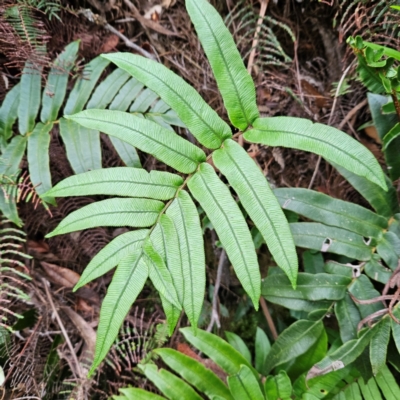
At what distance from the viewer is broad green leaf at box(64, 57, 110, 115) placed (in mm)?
1704

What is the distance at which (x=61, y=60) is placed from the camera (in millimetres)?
1726

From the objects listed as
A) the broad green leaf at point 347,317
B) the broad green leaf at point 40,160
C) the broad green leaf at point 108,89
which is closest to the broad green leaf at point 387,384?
the broad green leaf at point 347,317

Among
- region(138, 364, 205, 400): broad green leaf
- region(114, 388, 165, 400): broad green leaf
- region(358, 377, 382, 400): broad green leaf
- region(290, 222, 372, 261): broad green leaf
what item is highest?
region(290, 222, 372, 261): broad green leaf

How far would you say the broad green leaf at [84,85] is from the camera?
1.70 meters

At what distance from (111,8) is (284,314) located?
1758mm

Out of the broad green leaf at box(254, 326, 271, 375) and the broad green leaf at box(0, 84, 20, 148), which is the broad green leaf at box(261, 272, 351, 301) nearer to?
the broad green leaf at box(254, 326, 271, 375)

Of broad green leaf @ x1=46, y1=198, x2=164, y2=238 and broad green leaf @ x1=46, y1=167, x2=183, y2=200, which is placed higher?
broad green leaf @ x1=46, y1=167, x2=183, y2=200

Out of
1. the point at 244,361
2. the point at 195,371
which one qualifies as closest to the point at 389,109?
the point at 244,361

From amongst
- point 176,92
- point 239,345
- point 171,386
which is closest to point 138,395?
point 171,386

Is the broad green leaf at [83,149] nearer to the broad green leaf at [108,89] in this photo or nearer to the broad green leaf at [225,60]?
the broad green leaf at [108,89]

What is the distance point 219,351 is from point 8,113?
1407 mm

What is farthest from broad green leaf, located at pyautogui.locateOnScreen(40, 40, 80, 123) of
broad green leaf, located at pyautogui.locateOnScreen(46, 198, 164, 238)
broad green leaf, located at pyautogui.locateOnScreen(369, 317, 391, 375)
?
broad green leaf, located at pyautogui.locateOnScreen(369, 317, 391, 375)

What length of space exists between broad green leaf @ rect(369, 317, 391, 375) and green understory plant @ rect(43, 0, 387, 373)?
52cm

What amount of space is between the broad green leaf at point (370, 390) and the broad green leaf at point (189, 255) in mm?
790
